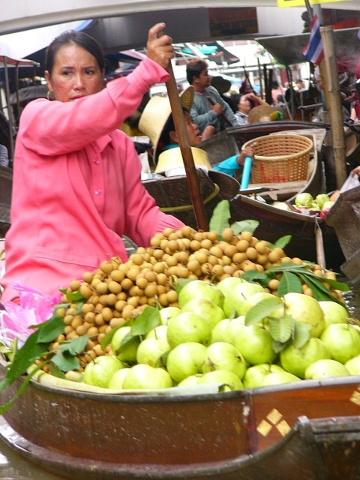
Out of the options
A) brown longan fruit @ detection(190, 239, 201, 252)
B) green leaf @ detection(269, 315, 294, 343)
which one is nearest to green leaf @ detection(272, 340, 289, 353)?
green leaf @ detection(269, 315, 294, 343)

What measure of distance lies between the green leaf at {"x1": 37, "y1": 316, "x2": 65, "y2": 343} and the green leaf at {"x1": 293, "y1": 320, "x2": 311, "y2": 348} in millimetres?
901

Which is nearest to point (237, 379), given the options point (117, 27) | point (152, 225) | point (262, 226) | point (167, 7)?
point (152, 225)

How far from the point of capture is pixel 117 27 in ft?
48.2

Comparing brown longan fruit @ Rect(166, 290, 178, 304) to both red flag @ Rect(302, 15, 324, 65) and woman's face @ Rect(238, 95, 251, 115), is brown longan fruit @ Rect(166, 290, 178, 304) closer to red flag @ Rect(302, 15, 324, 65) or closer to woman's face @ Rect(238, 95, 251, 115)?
red flag @ Rect(302, 15, 324, 65)

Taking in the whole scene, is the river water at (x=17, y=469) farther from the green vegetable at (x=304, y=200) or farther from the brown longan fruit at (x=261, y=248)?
the green vegetable at (x=304, y=200)

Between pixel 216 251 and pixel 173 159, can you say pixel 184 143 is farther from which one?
pixel 173 159

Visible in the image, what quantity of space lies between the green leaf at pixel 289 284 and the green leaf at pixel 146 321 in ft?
1.56

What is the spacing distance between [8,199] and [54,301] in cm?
516

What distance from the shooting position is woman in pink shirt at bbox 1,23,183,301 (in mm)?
3059

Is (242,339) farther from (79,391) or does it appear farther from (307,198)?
(307,198)

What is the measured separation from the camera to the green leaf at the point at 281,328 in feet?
7.50

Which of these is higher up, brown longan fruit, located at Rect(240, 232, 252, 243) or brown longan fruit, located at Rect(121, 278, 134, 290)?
brown longan fruit, located at Rect(240, 232, 252, 243)

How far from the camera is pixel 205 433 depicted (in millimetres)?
2193

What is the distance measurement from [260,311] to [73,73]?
1.52 meters
